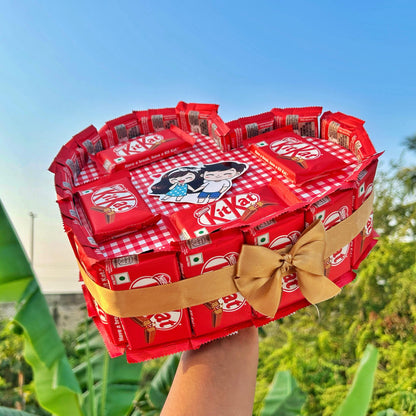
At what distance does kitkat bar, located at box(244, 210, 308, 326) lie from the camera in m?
1.37

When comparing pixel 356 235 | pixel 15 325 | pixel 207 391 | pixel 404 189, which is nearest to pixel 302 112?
pixel 356 235

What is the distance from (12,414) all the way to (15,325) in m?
0.38

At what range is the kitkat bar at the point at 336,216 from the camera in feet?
4.72

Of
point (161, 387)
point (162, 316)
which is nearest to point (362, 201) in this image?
point (162, 316)

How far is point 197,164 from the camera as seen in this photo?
1.89 meters

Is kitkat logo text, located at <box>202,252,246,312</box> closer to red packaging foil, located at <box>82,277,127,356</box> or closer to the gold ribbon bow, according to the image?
the gold ribbon bow

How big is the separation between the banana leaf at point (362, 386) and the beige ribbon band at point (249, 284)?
2.07ft

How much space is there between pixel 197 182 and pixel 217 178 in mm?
70

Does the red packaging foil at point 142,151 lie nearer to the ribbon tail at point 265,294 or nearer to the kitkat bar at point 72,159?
the kitkat bar at point 72,159

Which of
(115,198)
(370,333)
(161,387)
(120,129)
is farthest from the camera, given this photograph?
(370,333)

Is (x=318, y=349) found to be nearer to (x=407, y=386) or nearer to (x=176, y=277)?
(x=407, y=386)

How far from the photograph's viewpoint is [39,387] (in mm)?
1627

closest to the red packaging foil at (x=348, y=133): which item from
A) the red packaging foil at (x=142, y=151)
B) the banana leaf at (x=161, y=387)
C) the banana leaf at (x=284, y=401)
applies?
the red packaging foil at (x=142, y=151)

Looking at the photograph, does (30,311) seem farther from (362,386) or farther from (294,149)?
(362,386)
